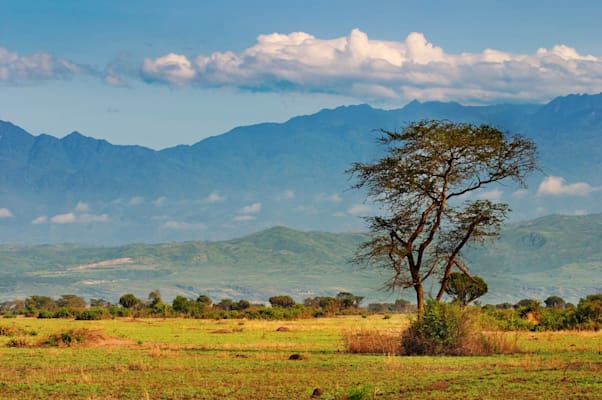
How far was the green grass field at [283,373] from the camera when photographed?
22.9 metres

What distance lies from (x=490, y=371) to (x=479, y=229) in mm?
12854

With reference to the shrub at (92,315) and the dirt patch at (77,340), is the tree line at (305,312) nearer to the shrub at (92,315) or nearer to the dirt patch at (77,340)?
the shrub at (92,315)

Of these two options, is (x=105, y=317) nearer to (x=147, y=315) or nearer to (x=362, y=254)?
(x=147, y=315)

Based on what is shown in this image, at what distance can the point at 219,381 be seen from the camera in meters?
25.6

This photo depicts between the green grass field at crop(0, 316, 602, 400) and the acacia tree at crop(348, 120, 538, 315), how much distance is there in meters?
3.39

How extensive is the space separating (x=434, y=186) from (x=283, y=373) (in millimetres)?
13541

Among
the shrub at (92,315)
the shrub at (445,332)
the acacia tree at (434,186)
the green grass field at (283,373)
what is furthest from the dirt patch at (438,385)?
the shrub at (92,315)

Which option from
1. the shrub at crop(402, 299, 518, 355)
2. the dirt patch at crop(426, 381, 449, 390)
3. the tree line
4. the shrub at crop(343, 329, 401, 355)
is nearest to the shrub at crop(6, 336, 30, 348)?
the shrub at crop(343, 329, 401, 355)

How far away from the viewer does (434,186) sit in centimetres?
3847

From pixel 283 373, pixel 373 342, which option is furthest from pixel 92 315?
pixel 283 373

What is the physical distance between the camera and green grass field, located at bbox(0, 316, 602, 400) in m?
22.9

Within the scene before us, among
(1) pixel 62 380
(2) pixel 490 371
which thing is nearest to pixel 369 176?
(2) pixel 490 371

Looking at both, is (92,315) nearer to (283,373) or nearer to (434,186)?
(434,186)

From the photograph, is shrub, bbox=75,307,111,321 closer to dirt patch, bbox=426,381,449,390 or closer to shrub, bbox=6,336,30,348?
shrub, bbox=6,336,30,348
